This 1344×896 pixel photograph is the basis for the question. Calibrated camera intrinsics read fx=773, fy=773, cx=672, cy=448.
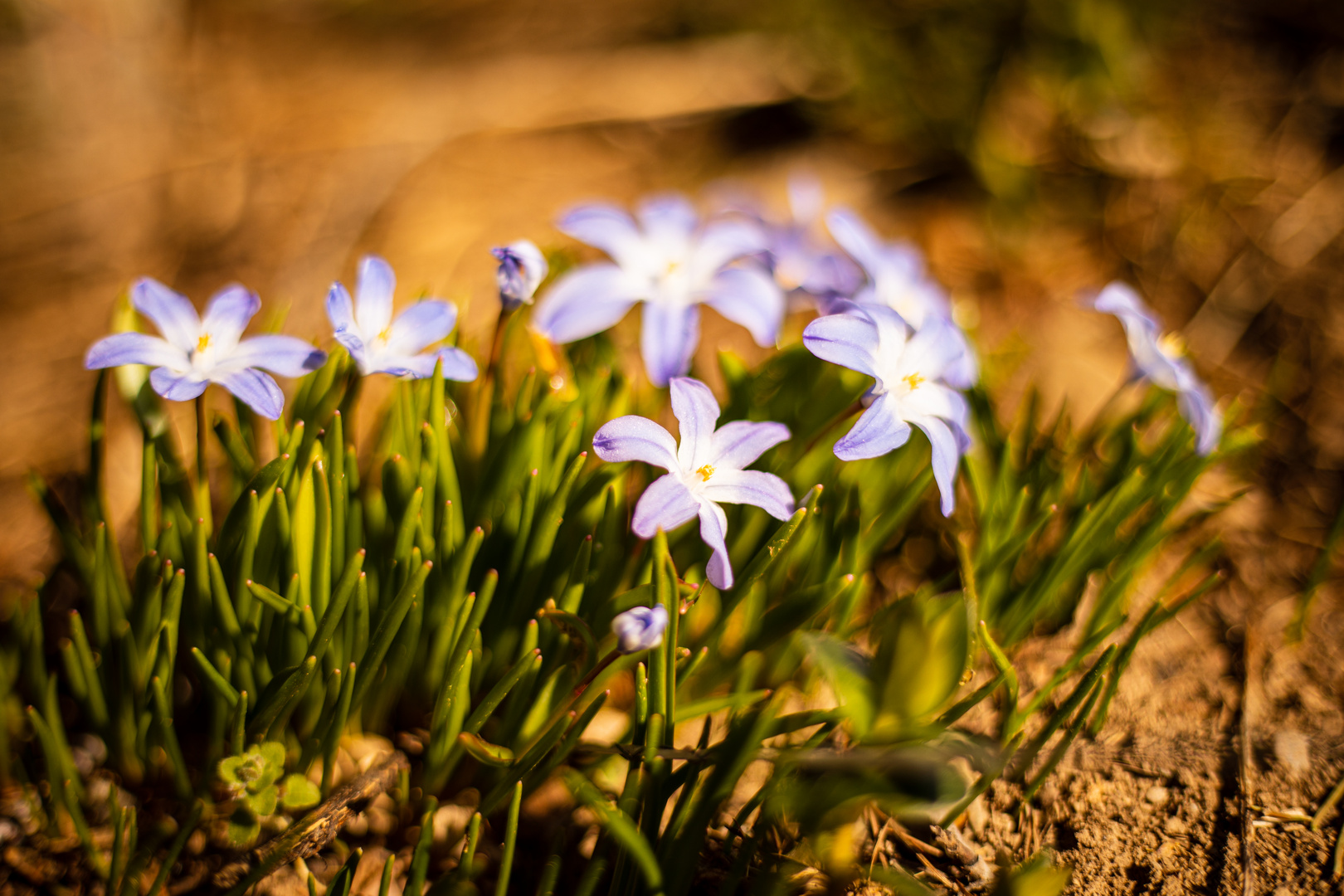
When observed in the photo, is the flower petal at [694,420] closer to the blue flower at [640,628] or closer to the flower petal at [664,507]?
the flower petal at [664,507]

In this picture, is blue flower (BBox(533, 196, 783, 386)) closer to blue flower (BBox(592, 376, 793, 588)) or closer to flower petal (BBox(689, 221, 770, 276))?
flower petal (BBox(689, 221, 770, 276))

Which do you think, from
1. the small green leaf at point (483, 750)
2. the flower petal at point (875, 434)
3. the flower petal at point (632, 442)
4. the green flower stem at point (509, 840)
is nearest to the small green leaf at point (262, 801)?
the small green leaf at point (483, 750)

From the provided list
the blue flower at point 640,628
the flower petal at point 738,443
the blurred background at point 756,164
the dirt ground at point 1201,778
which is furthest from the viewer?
the blurred background at point 756,164

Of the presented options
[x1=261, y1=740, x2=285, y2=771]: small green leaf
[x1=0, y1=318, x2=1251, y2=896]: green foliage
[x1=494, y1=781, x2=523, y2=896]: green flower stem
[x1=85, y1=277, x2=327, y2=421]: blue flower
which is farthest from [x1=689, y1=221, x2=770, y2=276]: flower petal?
[x1=261, y1=740, x2=285, y2=771]: small green leaf

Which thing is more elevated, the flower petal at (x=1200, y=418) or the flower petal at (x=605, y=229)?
the flower petal at (x=605, y=229)

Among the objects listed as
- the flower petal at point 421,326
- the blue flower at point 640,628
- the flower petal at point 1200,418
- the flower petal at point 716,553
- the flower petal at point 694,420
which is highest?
the flower petal at point 421,326

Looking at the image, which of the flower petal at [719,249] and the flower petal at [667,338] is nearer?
the flower petal at [667,338]

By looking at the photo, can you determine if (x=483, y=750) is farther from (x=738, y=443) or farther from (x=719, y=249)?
(x=719, y=249)
